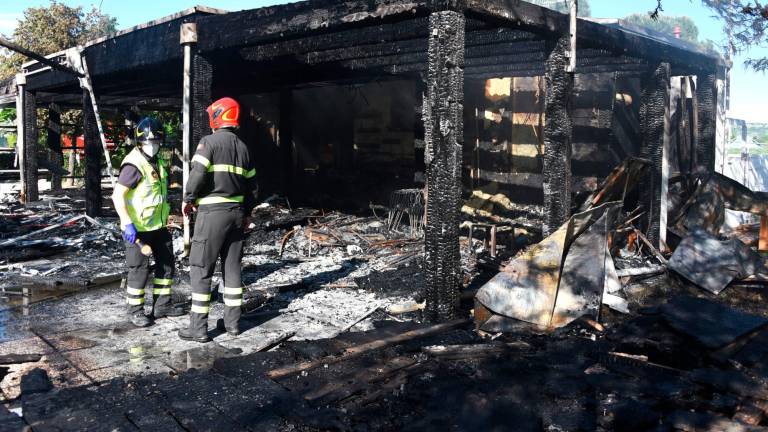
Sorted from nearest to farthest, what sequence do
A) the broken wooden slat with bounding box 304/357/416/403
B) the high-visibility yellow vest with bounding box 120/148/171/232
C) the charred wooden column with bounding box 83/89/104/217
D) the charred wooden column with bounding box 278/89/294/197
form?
1. the broken wooden slat with bounding box 304/357/416/403
2. the high-visibility yellow vest with bounding box 120/148/171/232
3. the charred wooden column with bounding box 83/89/104/217
4. the charred wooden column with bounding box 278/89/294/197

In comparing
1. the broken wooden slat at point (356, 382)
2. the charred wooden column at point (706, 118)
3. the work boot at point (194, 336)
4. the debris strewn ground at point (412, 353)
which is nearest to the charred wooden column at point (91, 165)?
the debris strewn ground at point (412, 353)

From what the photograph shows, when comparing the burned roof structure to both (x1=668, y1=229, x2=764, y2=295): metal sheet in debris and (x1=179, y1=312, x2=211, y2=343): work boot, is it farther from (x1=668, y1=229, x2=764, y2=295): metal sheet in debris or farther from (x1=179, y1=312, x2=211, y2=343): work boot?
(x1=179, y1=312, x2=211, y2=343): work boot

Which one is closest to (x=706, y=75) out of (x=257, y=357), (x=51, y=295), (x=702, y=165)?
(x=702, y=165)

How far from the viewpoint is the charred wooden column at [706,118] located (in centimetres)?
1075

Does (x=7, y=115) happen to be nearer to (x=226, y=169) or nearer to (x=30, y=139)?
(x=30, y=139)

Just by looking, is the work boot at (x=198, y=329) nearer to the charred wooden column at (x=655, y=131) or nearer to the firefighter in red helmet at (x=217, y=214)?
the firefighter in red helmet at (x=217, y=214)

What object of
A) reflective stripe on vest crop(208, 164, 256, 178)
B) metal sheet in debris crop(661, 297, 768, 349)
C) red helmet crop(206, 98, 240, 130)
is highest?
red helmet crop(206, 98, 240, 130)

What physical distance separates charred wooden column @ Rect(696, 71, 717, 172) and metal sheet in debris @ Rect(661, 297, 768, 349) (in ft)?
21.5

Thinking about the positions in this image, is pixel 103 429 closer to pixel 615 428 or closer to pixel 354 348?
pixel 354 348

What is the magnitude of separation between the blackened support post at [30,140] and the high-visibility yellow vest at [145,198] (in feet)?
35.7

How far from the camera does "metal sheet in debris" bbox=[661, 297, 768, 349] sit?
4.84m

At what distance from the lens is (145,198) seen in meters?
5.94

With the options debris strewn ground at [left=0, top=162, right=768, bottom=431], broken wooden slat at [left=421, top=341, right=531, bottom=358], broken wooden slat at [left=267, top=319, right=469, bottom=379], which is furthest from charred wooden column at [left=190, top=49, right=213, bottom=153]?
broken wooden slat at [left=421, top=341, right=531, bottom=358]

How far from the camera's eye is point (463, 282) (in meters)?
7.38
